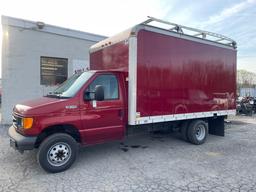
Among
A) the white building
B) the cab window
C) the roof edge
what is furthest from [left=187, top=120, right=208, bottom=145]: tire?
the roof edge

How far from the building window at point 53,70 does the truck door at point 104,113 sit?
610cm

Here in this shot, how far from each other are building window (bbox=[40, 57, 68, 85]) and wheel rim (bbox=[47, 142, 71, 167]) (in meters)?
6.44

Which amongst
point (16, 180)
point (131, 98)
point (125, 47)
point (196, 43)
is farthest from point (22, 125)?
point (196, 43)

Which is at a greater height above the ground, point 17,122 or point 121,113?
point 121,113

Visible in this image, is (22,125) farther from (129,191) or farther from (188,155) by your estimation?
(188,155)

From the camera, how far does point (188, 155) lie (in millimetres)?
5984

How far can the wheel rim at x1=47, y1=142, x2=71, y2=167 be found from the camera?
15.5 feet

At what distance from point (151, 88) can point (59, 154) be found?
8.93 feet

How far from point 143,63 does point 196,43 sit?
2.26m

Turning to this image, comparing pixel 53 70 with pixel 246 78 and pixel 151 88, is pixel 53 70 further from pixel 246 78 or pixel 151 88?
pixel 246 78

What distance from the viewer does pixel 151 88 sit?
5828 millimetres

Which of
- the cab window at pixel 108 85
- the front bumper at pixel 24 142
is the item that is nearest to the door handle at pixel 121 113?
the cab window at pixel 108 85

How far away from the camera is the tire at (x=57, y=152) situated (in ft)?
15.1

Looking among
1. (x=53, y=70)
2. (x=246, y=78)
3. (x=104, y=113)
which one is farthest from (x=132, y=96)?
(x=246, y=78)
